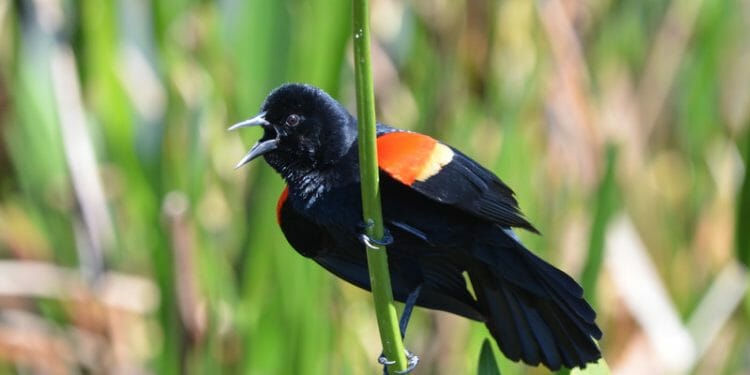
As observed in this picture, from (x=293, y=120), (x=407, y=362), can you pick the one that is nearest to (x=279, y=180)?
(x=293, y=120)

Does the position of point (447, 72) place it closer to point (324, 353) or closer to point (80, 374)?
point (324, 353)

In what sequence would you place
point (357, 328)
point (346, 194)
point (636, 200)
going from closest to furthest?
point (346, 194)
point (357, 328)
point (636, 200)

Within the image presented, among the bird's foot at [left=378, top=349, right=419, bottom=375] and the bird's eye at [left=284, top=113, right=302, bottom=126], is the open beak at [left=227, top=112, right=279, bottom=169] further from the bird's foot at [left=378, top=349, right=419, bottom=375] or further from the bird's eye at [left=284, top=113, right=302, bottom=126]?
the bird's foot at [left=378, top=349, right=419, bottom=375]

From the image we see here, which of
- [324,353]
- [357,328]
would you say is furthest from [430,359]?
[324,353]

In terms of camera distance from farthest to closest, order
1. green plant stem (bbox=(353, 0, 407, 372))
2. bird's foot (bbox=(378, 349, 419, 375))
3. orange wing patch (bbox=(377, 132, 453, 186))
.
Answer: orange wing patch (bbox=(377, 132, 453, 186)) < bird's foot (bbox=(378, 349, 419, 375)) < green plant stem (bbox=(353, 0, 407, 372))

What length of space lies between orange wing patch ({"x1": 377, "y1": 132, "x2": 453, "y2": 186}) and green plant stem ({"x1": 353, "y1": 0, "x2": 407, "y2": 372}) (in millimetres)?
202

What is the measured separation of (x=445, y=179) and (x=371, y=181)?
0.30m

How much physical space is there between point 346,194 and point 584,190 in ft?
3.92

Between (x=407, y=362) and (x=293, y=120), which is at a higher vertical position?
(x=293, y=120)

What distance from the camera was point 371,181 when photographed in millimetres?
820

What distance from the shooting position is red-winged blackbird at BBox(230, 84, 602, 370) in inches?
43.2

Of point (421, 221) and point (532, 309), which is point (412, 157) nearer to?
point (421, 221)

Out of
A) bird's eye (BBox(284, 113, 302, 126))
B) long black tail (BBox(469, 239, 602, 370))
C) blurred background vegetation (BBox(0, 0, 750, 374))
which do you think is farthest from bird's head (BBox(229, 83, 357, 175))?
blurred background vegetation (BBox(0, 0, 750, 374))

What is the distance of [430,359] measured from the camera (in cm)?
206
